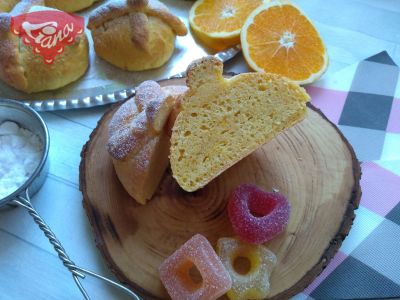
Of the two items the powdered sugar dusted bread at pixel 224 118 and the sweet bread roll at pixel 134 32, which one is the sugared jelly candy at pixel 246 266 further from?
the sweet bread roll at pixel 134 32

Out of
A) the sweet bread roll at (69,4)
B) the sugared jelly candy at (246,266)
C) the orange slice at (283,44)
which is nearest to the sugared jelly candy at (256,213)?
the sugared jelly candy at (246,266)

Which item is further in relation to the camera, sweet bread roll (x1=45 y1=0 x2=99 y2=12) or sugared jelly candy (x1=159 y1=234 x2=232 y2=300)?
sweet bread roll (x1=45 y1=0 x2=99 y2=12)

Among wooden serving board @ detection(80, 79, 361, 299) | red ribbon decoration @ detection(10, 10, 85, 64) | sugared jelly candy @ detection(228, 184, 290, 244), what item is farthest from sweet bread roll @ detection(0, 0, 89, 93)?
sugared jelly candy @ detection(228, 184, 290, 244)

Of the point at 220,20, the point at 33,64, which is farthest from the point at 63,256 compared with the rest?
the point at 220,20

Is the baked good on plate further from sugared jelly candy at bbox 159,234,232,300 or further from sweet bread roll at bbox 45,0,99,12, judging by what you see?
sweet bread roll at bbox 45,0,99,12

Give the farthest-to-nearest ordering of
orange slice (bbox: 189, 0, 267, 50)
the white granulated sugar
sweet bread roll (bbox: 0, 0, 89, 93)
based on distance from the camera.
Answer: orange slice (bbox: 189, 0, 267, 50), sweet bread roll (bbox: 0, 0, 89, 93), the white granulated sugar

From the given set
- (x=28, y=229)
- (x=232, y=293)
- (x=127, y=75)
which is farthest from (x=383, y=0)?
(x=28, y=229)

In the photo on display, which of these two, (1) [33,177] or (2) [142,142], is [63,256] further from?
(2) [142,142]
